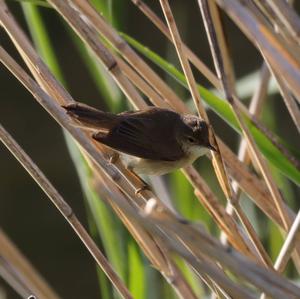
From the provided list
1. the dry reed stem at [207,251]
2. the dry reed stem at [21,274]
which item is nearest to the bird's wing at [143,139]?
the dry reed stem at [21,274]

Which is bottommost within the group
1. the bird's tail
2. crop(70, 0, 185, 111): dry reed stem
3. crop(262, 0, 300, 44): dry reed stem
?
crop(262, 0, 300, 44): dry reed stem

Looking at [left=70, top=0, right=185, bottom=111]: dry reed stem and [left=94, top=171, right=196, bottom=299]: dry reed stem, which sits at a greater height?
[left=70, top=0, right=185, bottom=111]: dry reed stem

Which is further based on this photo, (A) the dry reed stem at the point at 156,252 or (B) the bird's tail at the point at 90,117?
(B) the bird's tail at the point at 90,117

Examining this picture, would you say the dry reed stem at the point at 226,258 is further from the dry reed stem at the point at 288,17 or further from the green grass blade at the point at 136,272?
the green grass blade at the point at 136,272

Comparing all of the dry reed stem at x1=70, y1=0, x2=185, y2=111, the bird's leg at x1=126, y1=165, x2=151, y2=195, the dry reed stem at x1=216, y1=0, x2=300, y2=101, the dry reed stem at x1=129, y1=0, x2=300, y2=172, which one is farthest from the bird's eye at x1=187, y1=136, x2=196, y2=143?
the dry reed stem at x1=216, y1=0, x2=300, y2=101

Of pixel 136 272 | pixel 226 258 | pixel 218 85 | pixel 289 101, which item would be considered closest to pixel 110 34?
pixel 218 85

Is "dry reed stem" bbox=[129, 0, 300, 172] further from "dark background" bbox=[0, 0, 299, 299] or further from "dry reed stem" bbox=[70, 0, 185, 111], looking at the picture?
"dark background" bbox=[0, 0, 299, 299]

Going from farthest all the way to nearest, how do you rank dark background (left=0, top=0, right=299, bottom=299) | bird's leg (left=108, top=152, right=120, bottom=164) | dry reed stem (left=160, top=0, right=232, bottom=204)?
dark background (left=0, top=0, right=299, bottom=299), bird's leg (left=108, top=152, right=120, bottom=164), dry reed stem (left=160, top=0, right=232, bottom=204)
